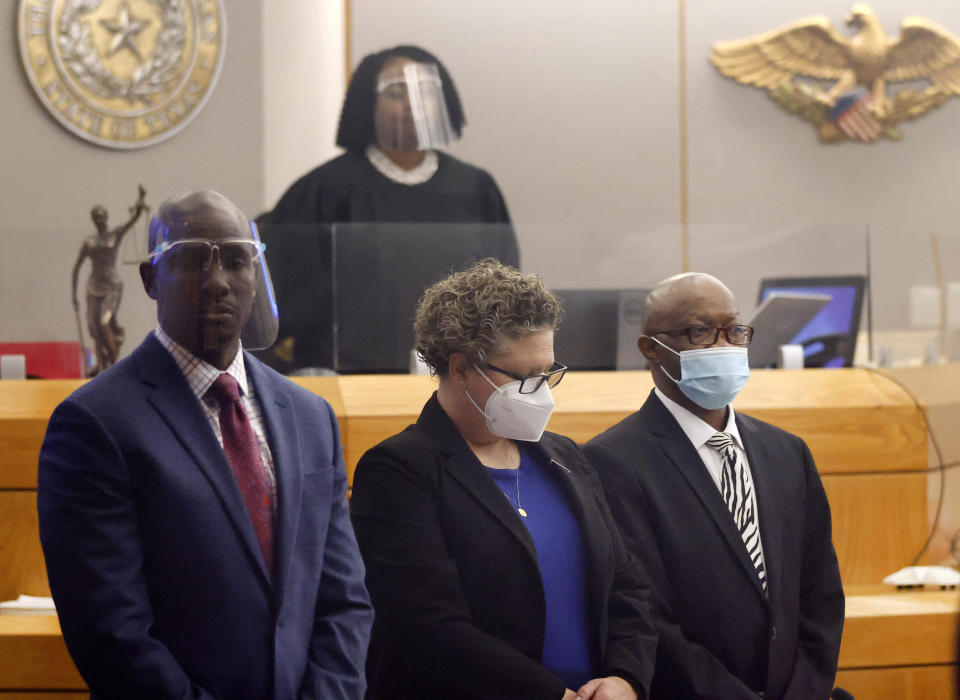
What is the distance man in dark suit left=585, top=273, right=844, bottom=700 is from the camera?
1.99 metres

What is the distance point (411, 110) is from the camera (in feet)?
10.1

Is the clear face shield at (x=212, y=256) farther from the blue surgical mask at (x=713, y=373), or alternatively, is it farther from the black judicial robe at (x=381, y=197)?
the black judicial robe at (x=381, y=197)

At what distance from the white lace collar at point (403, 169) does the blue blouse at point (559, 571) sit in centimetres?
129

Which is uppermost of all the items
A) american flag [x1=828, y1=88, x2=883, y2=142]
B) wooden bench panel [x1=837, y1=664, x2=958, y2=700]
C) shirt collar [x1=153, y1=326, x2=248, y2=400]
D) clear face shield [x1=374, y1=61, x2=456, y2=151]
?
american flag [x1=828, y1=88, x2=883, y2=142]

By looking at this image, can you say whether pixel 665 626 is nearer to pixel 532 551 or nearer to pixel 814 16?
pixel 532 551

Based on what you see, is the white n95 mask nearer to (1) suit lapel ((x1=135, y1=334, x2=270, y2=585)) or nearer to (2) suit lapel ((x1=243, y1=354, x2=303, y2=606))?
(2) suit lapel ((x1=243, y1=354, x2=303, y2=606))

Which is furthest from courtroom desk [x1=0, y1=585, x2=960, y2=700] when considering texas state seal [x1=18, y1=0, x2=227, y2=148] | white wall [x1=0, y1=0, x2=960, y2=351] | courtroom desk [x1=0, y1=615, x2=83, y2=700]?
texas state seal [x1=18, y1=0, x2=227, y2=148]

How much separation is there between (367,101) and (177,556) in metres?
1.89

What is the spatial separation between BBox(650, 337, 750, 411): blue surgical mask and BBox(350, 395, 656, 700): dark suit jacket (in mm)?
362

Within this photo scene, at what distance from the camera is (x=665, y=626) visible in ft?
6.43

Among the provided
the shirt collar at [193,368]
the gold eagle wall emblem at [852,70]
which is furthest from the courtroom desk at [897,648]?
the gold eagle wall emblem at [852,70]

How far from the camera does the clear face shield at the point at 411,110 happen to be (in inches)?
119

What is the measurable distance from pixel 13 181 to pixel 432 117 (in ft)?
9.11

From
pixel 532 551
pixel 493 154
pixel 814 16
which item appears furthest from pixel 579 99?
pixel 532 551
